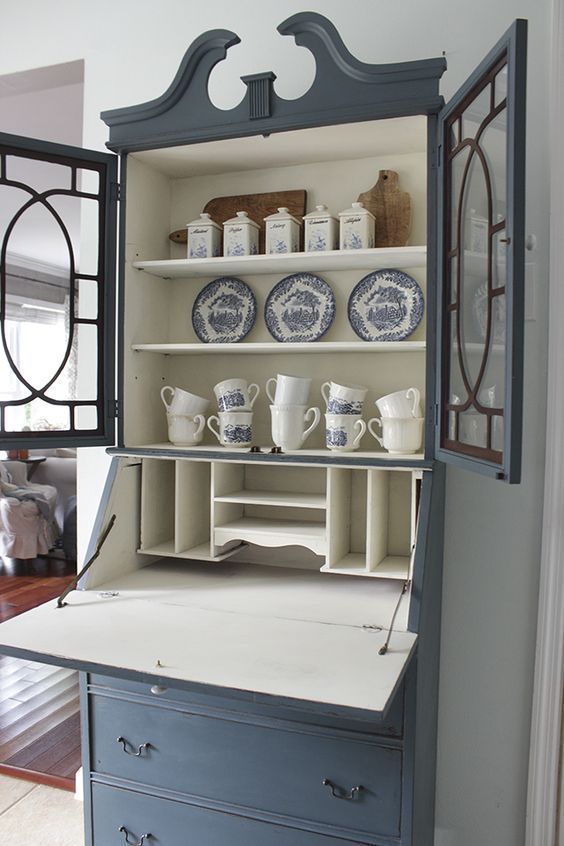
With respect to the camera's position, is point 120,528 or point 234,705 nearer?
point 234,705

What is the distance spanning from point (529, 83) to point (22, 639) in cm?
170

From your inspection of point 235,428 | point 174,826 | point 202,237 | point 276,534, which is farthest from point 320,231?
point 174,826

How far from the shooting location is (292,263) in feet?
5.79

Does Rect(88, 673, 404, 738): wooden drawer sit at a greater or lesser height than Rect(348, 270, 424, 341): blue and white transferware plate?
lesser

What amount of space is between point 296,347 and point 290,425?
0.19 meters

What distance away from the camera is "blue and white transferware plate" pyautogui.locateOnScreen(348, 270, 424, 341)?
5.86ft

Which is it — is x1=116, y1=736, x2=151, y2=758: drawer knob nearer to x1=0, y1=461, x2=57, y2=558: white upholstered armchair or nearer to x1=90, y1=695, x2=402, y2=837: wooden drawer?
x1=90, y1=695, x2=402, y2=837: wooden drawer

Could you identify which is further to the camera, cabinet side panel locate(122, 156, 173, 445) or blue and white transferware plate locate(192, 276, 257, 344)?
blue and white transferware plate locate(192, 276, 257, 344)

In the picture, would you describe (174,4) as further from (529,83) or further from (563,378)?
(563,378)

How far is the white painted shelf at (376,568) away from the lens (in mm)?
1610

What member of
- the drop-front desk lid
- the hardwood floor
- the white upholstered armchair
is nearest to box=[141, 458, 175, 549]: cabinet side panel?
the drop-front desk lid

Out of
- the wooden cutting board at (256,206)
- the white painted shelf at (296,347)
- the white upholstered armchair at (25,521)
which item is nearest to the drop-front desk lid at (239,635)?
the white painted shelf at (296,347)

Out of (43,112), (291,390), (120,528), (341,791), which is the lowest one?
(341,791)

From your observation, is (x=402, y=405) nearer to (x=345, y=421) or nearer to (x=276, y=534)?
(x=345, y=421)
